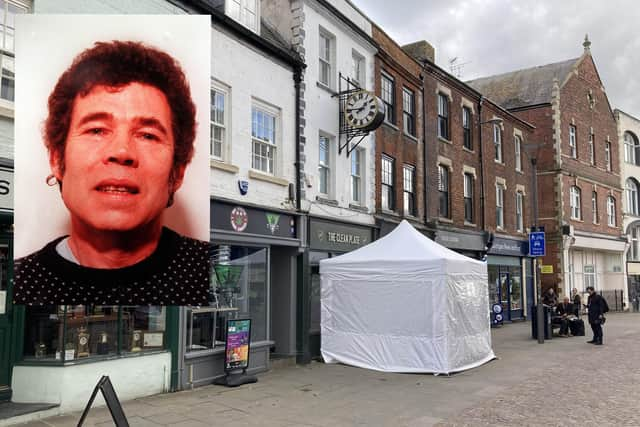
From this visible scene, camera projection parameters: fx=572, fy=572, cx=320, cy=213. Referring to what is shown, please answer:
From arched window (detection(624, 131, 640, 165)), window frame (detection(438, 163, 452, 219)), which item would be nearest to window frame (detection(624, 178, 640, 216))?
arched window (detection(624, 131, 640, 165))

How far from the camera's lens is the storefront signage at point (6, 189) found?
7629mm

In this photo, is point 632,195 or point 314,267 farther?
point 632,195

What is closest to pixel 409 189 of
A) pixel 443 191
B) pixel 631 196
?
pixel 443 191

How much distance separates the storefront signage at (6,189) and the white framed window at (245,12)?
20.7 feet

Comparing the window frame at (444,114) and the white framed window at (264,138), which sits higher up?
the window frame at (444,114)

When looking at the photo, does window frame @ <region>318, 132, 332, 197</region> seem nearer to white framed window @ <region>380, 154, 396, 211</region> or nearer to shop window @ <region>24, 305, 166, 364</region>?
white framed window @ <region>380, 154, 396, 211</region>

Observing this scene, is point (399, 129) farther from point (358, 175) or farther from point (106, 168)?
point (106, 168)

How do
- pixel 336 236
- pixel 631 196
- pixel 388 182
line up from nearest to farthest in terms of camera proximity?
pixel 336 236 < pixel 388 182 < pixel 631 196

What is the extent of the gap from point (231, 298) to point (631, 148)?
38.4 meters

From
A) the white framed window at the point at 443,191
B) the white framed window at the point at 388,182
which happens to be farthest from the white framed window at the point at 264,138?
the white framed window at the point at 443,191

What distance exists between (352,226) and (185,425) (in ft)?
28.6

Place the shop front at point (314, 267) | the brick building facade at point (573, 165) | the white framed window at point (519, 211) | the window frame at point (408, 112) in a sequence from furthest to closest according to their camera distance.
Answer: the brick building facade at point (573, 165)
the white framed window at point (519, 211)
the window frame at point (408, 112)
the shop front at point (314, 267)

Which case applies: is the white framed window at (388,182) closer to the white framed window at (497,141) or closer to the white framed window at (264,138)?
the white framed window at (264,138)

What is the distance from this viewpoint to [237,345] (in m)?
10.8
